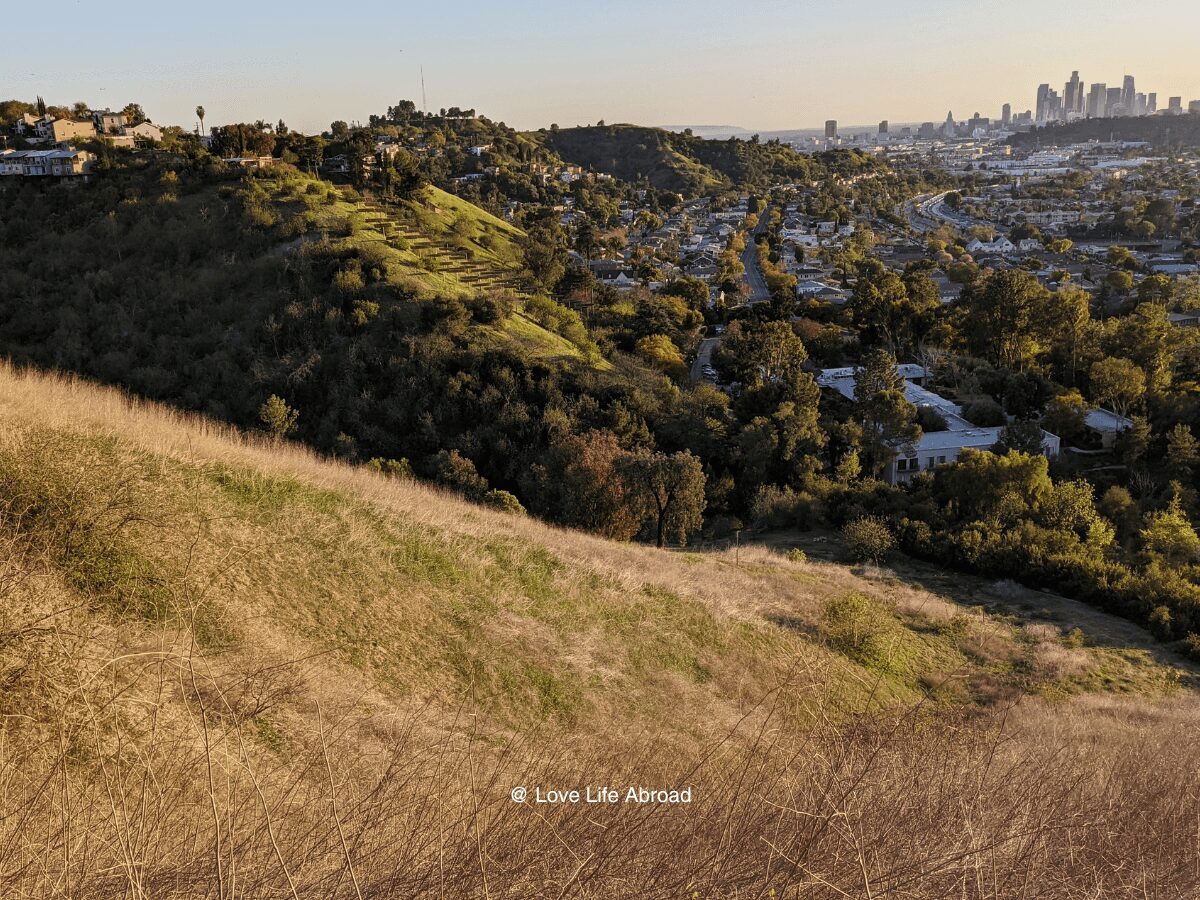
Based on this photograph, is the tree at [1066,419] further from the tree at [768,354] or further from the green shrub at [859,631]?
the green shrub at [859,631]

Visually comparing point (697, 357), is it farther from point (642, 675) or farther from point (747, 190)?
point (747, 190)

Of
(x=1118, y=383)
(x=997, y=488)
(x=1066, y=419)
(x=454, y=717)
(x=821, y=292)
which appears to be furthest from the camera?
(x=821, y=292)

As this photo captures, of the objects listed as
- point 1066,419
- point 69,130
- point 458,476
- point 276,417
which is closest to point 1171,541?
point 1066,419

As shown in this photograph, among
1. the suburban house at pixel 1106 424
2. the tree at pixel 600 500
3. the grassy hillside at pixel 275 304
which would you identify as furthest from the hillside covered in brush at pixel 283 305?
the suburban house at pixel 1106 424

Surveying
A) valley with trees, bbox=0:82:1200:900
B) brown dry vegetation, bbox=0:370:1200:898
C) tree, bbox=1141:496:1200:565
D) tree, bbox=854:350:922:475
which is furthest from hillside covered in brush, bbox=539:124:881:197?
brown dry vegetation, bbox=0:370:1200:898

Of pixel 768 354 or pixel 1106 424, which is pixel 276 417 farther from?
pixel 1106 424

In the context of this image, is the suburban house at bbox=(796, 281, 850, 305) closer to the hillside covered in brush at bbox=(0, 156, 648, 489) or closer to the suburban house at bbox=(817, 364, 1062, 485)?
the suburban house at bbox=(817, 364, 1062, 485)
